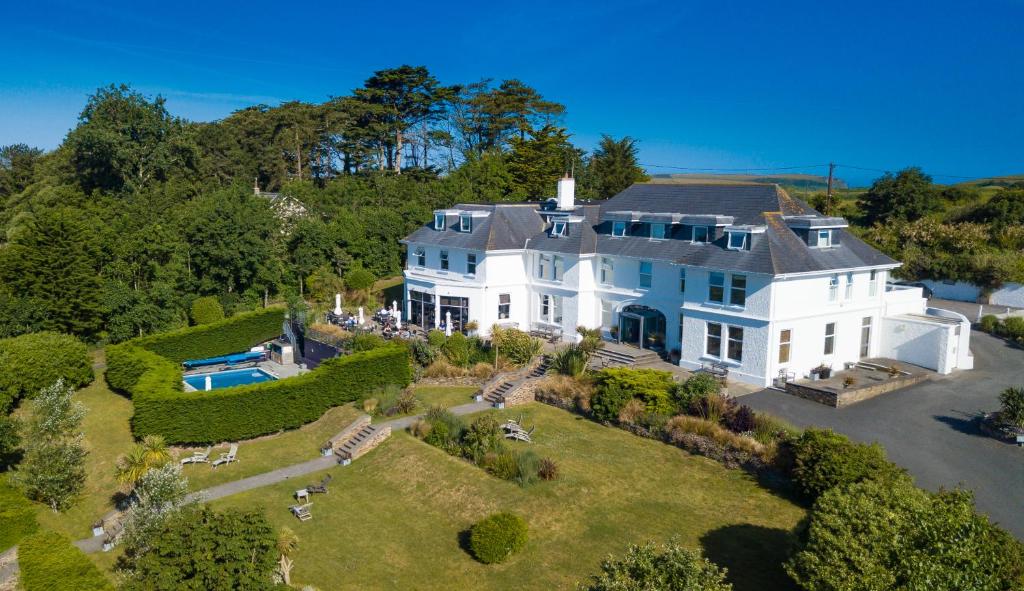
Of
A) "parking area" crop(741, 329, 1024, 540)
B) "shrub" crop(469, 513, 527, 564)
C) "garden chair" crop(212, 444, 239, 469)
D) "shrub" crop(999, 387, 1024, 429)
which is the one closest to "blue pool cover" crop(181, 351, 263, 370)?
"garden chair" crop(212, 444, 239, 469)

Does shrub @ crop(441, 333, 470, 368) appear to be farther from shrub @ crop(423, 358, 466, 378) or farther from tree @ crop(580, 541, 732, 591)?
tree @ crop(580, 541, 732, 591)

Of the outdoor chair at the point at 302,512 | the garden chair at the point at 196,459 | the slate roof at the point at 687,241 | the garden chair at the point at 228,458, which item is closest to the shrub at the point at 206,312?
the slate roof at the point at 687,241

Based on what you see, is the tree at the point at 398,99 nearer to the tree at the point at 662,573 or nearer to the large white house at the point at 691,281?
the large white house at the point at 691,281

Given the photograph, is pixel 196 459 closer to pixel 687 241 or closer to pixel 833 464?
pixel 833 464

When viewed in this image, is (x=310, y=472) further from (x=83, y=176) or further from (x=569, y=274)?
(x=83, y=176)

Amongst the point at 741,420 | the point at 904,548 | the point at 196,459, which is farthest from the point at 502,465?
the point at 904,548

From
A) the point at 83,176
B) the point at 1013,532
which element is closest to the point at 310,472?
the point at 1013,532
